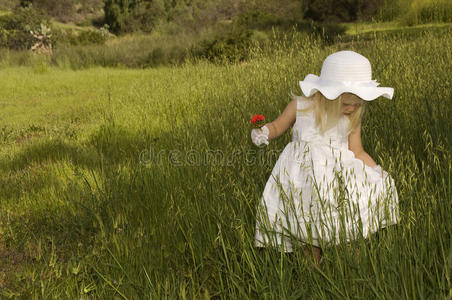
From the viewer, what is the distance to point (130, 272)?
1.94 m

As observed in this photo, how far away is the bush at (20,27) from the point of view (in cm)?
1972

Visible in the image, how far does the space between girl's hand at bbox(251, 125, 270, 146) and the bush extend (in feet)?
62.2

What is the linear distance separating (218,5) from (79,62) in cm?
1501

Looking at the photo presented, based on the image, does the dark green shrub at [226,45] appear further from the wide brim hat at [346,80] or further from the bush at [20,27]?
the bush at [20,27]

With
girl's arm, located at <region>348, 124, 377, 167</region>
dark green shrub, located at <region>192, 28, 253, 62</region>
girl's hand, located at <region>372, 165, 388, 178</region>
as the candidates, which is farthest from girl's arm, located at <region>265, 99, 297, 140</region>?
dark green shrub, located at <region>192, 28, 253, 62</region>

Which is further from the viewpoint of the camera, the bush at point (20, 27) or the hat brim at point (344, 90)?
the bush at point (20, 27)

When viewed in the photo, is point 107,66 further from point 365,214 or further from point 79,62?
point 365,214

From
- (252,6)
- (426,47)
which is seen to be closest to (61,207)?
(426,47)

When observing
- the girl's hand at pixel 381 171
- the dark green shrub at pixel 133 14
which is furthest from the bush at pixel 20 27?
the girl's hand at pixel 381 171

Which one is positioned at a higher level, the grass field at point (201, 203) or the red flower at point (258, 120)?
the red flower at point (258, 120)

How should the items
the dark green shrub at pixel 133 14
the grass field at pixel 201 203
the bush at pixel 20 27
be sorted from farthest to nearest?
1. the dark green shrub at pixel 133 14
2. the bush at pixel 20 27
3. the grass field at pixel 201 203

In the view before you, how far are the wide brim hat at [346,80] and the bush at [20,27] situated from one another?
62.8ft

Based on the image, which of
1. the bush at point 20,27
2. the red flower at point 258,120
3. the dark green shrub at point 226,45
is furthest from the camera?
the bush at point 20,27

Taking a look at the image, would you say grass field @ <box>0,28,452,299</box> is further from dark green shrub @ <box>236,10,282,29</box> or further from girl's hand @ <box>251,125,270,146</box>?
dark green shrub @ <box>236,10,282,29</box>
